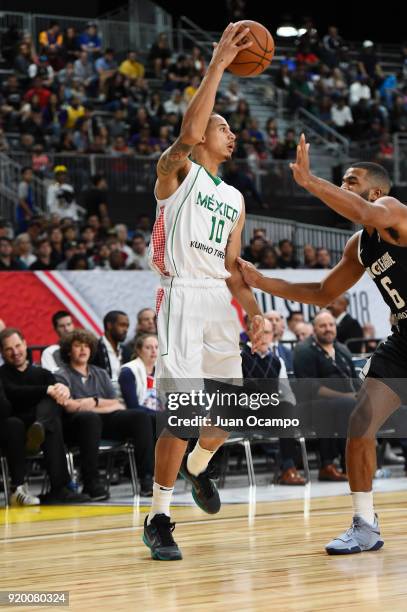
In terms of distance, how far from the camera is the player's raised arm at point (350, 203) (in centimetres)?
497

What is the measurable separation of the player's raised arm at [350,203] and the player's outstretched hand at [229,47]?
61cm

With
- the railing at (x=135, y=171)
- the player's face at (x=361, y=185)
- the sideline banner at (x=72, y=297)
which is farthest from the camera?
the railing at (x=135, y=171)

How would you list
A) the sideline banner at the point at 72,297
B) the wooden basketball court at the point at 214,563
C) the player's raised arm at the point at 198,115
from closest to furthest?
the wooden basketball court at the point at 214,563 → the player's raised arm at the point at 198,115 → the sideline banner at the point at 72,297

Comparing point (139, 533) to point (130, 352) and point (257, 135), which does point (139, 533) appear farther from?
point (257, 135)

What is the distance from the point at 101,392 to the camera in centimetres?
960

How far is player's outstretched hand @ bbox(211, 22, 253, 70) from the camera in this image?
5266mm

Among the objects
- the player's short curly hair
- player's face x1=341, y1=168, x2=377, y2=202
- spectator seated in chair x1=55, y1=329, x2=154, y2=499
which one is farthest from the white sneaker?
player's face x1=341, y1=168, x2=377, y2=202

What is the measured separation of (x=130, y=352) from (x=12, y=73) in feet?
31.1

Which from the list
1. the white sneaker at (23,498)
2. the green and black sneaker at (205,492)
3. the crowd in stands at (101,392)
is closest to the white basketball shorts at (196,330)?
the green and black sneaker at (205,492)

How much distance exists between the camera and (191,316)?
222 inches

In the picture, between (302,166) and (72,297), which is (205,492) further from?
(72,297)

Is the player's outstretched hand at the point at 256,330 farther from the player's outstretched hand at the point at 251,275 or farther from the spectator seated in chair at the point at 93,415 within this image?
the spectator seated in chair at the point at 93,415

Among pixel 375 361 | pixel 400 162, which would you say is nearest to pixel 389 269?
pixel 375 361

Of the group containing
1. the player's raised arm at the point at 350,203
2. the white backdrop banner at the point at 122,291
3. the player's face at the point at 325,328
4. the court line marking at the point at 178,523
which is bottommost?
the court line marking at the point at 178,523
